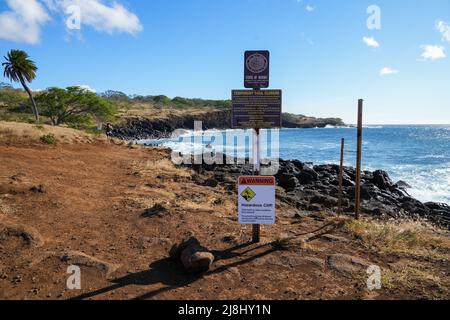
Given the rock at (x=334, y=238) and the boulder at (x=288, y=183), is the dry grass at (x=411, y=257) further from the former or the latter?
the boulder at (x=288, y=183)

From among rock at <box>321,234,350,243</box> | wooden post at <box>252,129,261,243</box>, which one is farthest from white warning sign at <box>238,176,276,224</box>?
rock at <box>321,234,350,243</box>

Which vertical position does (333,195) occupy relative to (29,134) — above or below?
below

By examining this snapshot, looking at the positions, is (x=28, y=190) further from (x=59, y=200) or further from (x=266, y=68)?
(x=266, y=68)

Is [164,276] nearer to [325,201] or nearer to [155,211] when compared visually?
[155,211]

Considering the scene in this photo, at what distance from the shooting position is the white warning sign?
7660mm

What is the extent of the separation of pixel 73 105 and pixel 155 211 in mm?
33105

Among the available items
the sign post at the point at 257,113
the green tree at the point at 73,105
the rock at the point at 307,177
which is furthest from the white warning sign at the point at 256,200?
the green tree at the point at 73,105

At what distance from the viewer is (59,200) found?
9.86 meters

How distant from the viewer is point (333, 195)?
57.6 feet

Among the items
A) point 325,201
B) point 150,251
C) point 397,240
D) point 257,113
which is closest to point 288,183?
point 325,201

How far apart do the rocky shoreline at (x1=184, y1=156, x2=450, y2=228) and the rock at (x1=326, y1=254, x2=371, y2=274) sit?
618cm

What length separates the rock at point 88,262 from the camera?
20.4 ft

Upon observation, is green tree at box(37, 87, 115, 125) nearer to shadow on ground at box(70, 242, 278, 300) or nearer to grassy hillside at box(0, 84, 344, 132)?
grassy hillside at box(0, 84, 344, 132)
